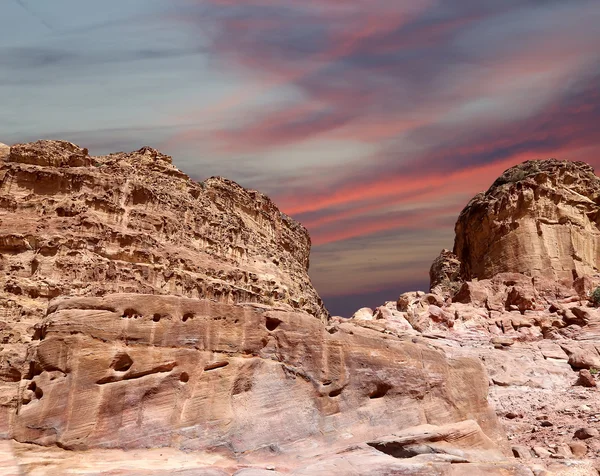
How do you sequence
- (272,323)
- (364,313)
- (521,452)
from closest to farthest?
(272,323), (521,452), (364,313)

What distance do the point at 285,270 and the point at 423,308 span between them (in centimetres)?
879

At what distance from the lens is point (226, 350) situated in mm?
20078

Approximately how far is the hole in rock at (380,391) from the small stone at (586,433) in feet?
32.2

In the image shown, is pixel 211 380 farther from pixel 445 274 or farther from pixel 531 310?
pixel 445 274

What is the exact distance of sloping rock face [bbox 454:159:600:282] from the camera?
4616 cm

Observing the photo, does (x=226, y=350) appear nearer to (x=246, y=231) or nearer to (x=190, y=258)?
(x=190, y=258)

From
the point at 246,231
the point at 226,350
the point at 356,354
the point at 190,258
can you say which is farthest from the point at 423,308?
the point at 226,350

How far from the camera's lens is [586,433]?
2623cm

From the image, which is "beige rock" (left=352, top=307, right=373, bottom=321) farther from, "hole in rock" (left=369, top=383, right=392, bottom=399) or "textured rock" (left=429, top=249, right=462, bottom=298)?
"hole in rock" (left=369, top=383, right=392, bottom=399)

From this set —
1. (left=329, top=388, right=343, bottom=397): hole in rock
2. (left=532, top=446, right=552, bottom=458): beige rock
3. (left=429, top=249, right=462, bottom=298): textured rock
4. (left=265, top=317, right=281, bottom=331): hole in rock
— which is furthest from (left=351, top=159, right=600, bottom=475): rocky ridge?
(left=265, top=317, right=281, bottom=331): hole in rock

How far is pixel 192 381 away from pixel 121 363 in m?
2.00

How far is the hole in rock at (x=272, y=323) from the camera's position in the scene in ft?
69.0

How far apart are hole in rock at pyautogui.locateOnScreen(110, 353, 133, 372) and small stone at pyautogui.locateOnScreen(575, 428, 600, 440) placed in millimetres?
17574

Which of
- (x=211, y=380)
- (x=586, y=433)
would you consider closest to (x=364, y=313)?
(x=586, y=433)
